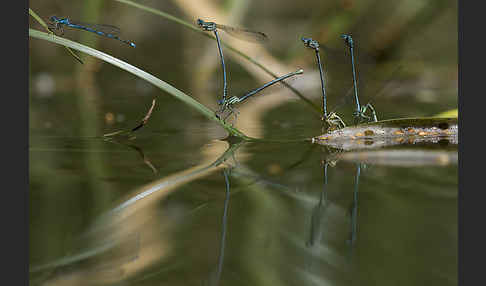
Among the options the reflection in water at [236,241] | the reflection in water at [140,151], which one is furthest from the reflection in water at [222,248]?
the reflection in water at [140,151]

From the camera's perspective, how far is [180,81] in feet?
12.3

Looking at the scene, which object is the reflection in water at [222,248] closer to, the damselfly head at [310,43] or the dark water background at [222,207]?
the dark water background at [222,207]

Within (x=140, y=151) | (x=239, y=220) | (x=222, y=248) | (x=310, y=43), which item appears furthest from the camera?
(x=310, y=43)

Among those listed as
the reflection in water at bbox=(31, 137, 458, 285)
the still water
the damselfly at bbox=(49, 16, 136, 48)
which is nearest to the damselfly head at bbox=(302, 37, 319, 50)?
the still water

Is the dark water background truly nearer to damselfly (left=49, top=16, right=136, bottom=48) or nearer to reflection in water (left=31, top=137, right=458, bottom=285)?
reflection in water (left=31, top=137, right=458, bottom=285)

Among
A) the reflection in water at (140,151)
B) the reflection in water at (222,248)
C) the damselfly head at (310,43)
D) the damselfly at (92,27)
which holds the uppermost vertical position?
the damselfly at (92,27)

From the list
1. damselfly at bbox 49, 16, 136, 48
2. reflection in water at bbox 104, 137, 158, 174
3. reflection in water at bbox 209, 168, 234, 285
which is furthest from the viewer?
damselfly at bbox 49, 16, 136, 48

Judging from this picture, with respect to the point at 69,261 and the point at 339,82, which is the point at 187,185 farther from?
the point at 339,82

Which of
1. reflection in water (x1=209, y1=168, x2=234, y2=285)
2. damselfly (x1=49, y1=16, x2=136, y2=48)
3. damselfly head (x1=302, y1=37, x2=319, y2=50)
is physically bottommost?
reflection in water (x1=209, y1=168, x2=234, y2=285)

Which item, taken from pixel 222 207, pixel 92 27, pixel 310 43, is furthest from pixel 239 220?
pixel 92 27

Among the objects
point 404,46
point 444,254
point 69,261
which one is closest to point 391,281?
point 444,254

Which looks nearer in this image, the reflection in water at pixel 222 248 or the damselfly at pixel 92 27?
the reflection in water at pixel 222 248

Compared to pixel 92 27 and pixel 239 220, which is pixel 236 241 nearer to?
pixel 239 220

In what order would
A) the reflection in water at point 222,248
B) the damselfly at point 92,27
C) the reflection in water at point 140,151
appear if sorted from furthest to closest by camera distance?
the damselfly at point 92,27 < the reflection in water at point 140,151 < the reflection in water at point 222,248
